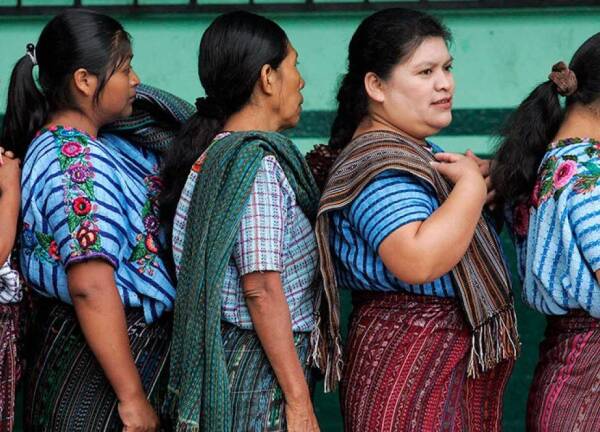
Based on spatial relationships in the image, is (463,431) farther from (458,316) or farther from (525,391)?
(525,391)

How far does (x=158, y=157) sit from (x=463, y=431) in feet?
4.16

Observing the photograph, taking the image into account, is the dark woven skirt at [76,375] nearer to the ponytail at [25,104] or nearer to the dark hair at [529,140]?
the ponytail at [25,104]

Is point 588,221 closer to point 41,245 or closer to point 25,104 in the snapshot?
point 41,245

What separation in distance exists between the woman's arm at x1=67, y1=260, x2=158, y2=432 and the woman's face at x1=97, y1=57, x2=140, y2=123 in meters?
0.48

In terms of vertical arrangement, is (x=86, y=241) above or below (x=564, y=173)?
below

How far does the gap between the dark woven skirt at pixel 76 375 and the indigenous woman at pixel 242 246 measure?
7.9 inches

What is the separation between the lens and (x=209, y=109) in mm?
3402

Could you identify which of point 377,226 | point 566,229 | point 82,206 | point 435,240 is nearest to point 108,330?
point 82,206

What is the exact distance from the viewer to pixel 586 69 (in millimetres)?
3275

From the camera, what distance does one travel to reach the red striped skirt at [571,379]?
3297 millimetres

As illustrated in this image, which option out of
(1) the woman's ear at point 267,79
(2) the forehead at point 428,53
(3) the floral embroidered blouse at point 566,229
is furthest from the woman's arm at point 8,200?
(3) the floral embroidered blouse at point 566,229

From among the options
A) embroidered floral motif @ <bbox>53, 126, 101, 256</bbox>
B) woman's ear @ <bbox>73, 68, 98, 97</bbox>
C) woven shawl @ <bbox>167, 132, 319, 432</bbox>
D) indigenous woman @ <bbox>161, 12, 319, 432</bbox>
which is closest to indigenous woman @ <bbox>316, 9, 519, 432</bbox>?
indigenous woman @ <bbox>161, 12, 319, 432</bbox>

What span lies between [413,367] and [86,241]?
961mm

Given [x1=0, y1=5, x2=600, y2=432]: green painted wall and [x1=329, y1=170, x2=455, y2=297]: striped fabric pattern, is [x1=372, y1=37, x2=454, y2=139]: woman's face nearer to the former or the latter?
[x1=329, y1=170, x2=455, y2=297]: striped fabric pattern
